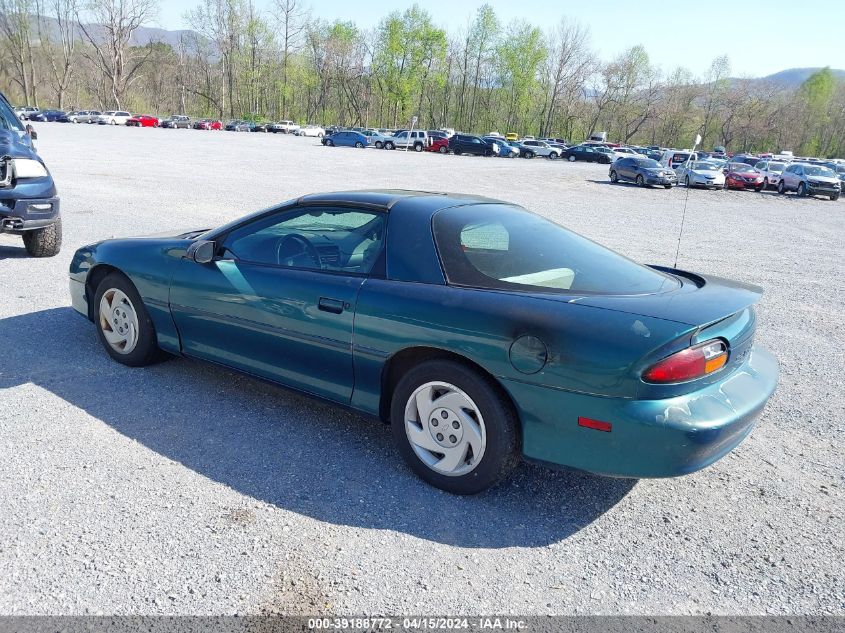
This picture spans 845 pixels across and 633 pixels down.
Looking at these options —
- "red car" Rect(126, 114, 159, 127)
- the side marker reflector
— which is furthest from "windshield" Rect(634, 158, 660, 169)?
"red car" Rect(126, 114, 159, 127)

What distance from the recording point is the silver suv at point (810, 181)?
2894cm

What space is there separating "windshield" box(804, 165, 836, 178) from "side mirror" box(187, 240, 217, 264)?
32.4 m

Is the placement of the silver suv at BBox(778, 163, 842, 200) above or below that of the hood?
below

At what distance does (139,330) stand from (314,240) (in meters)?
1.48

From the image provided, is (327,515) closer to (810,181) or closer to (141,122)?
(810,181)

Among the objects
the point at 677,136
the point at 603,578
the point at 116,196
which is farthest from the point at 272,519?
the point at 677,136

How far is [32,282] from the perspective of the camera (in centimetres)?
672

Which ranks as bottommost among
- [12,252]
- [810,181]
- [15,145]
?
[12,252]

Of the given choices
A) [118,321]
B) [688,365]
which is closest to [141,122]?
[118,321]

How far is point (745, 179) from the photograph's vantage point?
30969 millimetres

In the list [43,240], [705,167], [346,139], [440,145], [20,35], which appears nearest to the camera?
[43,240]

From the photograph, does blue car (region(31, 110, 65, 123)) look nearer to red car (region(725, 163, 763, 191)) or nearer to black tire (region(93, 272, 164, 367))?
red car (region(725, 163, 763, 191))

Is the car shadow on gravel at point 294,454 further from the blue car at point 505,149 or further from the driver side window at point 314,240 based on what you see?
the blue car at point 505,149

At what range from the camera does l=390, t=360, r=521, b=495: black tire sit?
2.96 m
